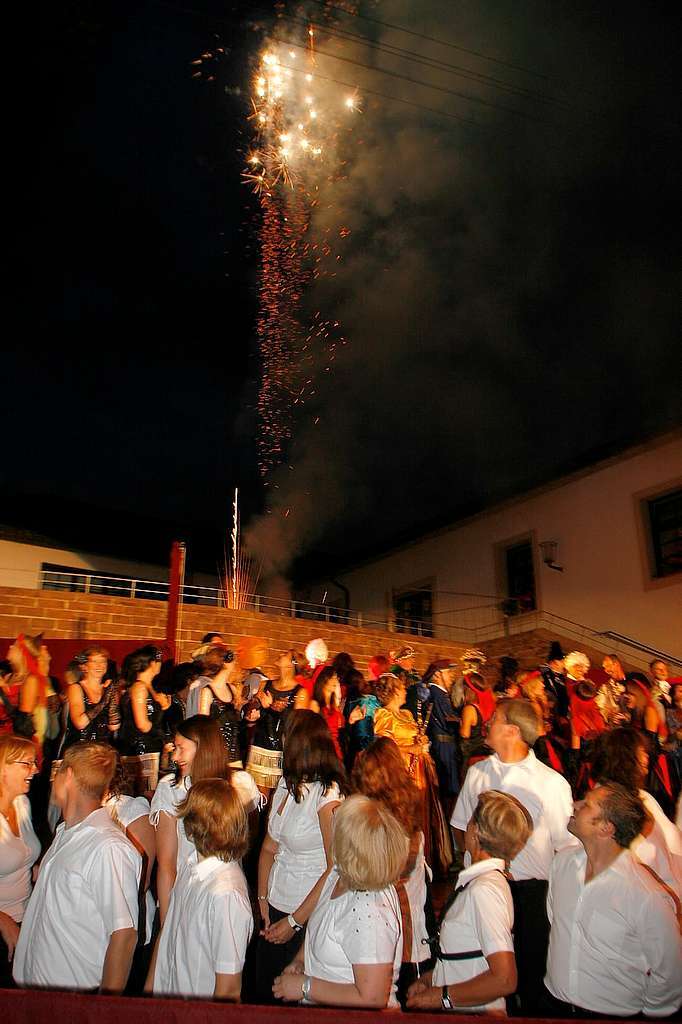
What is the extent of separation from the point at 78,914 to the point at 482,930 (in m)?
→ 1.44

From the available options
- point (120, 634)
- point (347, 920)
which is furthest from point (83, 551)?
point (347, 920)

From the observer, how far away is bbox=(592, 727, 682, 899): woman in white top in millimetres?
3707

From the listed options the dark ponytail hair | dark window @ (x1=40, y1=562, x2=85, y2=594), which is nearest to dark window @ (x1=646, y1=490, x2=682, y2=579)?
dark window @ (x1=40, y1=562, x2=85, y2=594)

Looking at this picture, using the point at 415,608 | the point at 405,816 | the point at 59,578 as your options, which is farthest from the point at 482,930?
the point at 415,608

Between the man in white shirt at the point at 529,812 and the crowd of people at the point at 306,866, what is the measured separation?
10 mm

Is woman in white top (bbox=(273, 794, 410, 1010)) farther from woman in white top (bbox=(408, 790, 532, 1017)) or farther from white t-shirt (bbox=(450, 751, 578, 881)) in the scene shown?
white t-shirt (bbox=(450, 751, 578, 881))

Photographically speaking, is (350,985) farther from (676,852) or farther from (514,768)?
(676,852)

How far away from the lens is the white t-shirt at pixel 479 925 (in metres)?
2.75

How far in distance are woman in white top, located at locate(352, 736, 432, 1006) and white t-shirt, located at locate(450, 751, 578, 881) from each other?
414 millimetres

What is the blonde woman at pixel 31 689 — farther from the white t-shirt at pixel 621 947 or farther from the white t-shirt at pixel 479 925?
the white t-shirt at pixel 621 947

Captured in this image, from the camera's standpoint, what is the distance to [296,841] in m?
3.87

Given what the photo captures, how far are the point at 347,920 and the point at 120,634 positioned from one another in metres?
12.6

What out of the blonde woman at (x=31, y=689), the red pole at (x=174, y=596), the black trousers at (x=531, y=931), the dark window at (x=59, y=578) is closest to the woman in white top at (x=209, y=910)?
the black trousers at (x=531, y=931)

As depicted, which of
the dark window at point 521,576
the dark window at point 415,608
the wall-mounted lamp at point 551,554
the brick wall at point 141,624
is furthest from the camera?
the dark window at point 415,608
